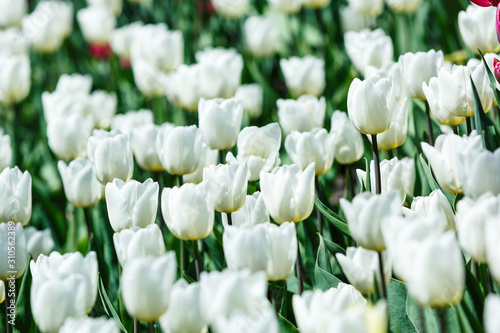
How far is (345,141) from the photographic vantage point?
83.3 inches

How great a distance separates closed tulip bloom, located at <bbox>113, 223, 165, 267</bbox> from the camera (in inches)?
58.9

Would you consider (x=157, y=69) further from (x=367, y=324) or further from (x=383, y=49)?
(x=367, y=324)

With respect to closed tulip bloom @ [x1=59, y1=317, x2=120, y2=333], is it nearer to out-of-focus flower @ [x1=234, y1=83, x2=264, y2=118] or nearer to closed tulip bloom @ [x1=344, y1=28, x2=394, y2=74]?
closed tulip bloom @ [x1=344, y1=28, x2=394, y2=74]

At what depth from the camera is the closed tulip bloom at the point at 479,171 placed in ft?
4.24

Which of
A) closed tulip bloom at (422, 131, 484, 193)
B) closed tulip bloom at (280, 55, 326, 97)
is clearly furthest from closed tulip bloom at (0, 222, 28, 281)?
closed tulip bloom at (280, 55, 326, 97)

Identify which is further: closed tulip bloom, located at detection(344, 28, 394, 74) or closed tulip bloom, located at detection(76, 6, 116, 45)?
closed tulip bloom, located at detection(76, 6, 116, 45)

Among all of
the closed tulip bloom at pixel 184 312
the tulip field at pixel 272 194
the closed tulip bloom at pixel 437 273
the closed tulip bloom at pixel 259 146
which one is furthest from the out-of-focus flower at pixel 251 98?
the closed tulip bloom at pixel 437 273

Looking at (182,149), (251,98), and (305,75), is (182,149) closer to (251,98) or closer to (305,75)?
(251,98)

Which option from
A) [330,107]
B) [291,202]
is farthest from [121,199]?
[330,107]

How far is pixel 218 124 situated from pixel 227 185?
0.43 meters

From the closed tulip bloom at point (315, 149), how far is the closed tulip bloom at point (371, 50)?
644 millimetres

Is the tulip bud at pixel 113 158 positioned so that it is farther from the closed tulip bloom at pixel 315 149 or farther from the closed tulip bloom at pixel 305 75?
the closed tulip bloom at pixel 305 75

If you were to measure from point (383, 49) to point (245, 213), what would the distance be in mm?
1217

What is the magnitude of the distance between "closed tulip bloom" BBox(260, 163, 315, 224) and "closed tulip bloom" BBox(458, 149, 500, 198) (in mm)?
376
